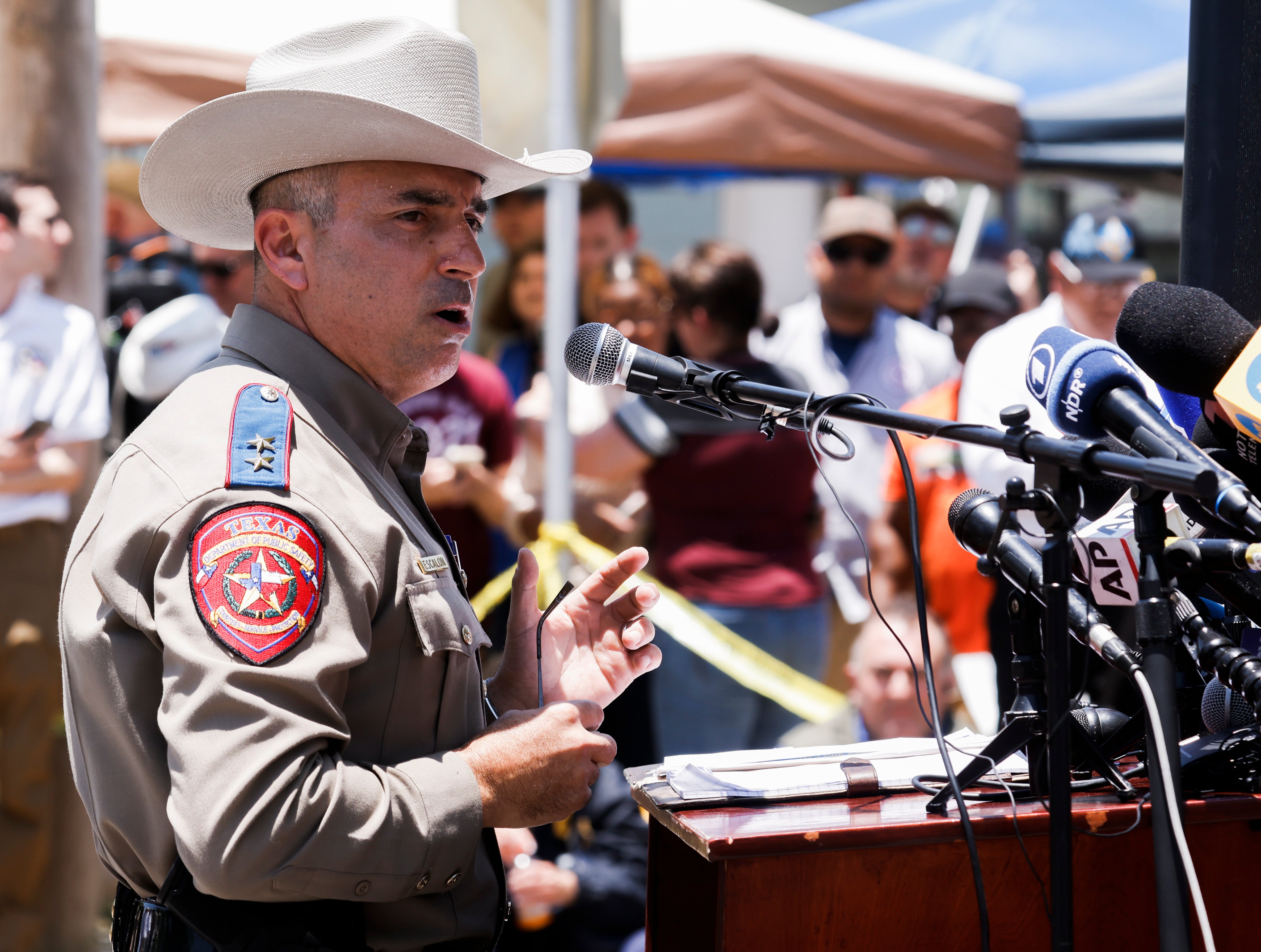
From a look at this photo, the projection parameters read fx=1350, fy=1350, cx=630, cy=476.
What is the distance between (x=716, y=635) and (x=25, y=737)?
256 cm

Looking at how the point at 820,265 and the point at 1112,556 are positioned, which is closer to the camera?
the point at 1112,556

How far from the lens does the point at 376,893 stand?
5.61ft

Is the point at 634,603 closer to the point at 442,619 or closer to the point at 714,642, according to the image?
the point at 442,619

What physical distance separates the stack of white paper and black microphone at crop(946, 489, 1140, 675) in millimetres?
261

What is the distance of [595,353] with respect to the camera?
6.53 ft

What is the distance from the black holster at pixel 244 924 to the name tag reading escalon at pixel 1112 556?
3.56 ft

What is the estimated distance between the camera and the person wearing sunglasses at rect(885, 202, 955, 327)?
8531 millimetres

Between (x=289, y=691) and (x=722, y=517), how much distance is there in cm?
366

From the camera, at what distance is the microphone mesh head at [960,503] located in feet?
5.95

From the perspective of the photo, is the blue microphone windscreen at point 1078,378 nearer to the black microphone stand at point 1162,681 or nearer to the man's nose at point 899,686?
the black microphone stand at point 1162,681

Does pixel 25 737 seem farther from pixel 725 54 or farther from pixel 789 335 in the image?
pixel 725 54

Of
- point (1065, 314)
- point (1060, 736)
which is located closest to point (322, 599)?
point (1060, 736)

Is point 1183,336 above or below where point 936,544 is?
above

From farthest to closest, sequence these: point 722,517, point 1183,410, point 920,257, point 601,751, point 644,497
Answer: point 920,257, point 644,497, point 722,517, point 1183,410, point 601,751
